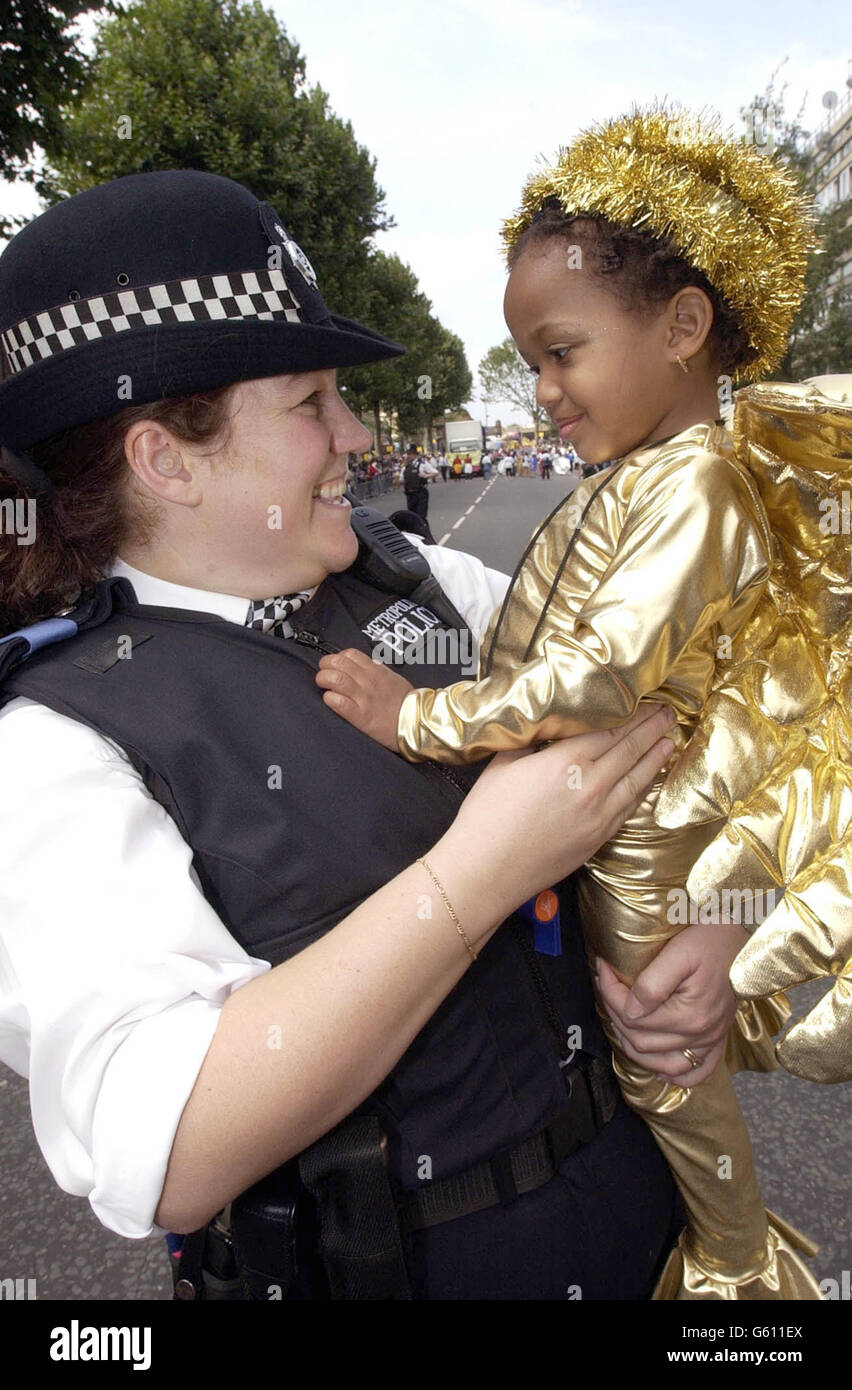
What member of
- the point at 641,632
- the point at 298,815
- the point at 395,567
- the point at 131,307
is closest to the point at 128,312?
the point at 131,307

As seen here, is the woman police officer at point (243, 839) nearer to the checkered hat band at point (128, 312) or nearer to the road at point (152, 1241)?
the checkered hat band at point (128, 312)

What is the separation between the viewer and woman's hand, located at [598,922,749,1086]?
51.2 inches

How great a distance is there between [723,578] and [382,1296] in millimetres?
1061

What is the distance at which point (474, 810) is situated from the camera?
1117mm

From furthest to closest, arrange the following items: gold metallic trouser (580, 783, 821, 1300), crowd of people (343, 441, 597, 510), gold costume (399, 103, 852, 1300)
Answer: crowd of people (343, 441, 597, 510)
gold metallic trouser (580, 783, 821, 1300)
gold costume (399, 103, 852, 1300)

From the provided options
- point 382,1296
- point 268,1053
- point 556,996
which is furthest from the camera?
point 556,996

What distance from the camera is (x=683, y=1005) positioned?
130 cm

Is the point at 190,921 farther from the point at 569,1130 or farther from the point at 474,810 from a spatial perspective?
the point at 569,1130

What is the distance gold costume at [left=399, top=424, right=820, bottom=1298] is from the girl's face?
0.17m

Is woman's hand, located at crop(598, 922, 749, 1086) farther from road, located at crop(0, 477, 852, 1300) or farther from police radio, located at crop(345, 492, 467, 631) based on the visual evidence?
road, located at crop(0, 477, 852, 1300)

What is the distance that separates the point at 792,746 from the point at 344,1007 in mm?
726

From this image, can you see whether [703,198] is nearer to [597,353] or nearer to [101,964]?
[597,353]

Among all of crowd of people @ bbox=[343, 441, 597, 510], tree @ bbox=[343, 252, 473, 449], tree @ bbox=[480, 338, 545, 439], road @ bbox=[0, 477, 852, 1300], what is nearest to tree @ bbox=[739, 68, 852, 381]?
tree @ bbox=[343, 252, 473, 449]
